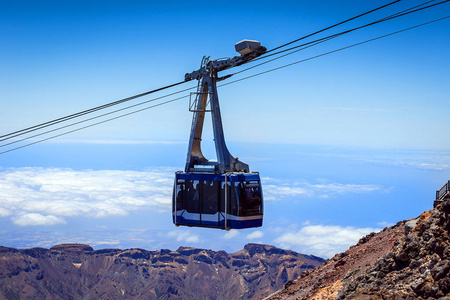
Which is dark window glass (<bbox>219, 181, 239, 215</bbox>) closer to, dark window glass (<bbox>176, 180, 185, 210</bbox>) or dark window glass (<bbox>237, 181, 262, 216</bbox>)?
dark window glass (<bbox>237, 181, 262, 216</bbox>)

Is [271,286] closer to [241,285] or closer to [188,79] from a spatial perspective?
[241,285]

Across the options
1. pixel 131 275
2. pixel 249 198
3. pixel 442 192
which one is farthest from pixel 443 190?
pixel 131 275

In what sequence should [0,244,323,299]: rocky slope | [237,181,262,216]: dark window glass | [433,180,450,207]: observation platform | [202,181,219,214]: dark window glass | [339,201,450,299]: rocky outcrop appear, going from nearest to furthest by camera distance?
[339,201,450,299]: rocky outcrop < [237,181,262,216]: dark window glass < [202,181,219,214]: dark window glass < [433,180,450,207]: observation platform < [0,244,323,299]: rocky slope


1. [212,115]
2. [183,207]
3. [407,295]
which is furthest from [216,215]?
[407,295]

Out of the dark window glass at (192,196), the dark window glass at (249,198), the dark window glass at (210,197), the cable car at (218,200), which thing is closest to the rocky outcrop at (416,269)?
the dark window glass at (249,198)

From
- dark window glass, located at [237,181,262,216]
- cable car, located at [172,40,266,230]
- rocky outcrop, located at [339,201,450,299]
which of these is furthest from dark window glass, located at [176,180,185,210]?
rocky outcrop, located at [339,201,450,299]
